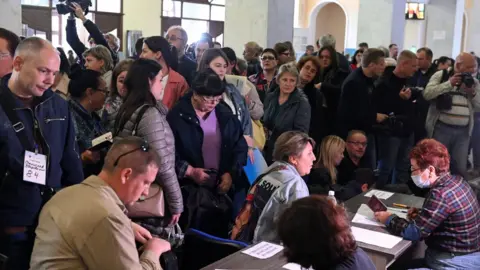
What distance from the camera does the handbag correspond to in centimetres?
295

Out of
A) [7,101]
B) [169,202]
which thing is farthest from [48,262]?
[169,202]

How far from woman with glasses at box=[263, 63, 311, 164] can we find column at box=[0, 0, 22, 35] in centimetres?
206

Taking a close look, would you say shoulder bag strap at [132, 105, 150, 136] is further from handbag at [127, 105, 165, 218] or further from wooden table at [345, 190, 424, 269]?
wooden table at [345, 190, 424, 269]

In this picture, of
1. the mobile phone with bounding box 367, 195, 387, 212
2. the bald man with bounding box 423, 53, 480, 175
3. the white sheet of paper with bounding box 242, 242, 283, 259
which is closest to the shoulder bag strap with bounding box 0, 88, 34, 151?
the white sheet of paper with bounding box 242, 242, 283, 259

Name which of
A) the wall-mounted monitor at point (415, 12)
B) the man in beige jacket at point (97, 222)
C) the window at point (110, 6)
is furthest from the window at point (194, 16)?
the man in beige jacket at point (97, 222)

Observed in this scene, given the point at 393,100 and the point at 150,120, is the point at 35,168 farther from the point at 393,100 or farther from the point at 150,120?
the point at 393,100

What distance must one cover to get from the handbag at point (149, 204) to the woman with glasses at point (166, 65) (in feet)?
2.59

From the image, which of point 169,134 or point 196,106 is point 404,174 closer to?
point 196,106

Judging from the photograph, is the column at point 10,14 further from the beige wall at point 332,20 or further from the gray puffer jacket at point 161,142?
the beige wall at point 332,20

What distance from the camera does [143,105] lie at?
3.02m

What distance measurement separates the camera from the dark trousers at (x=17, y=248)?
2379 mm

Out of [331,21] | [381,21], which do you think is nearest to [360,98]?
[381,21]

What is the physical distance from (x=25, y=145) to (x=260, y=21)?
566 cm

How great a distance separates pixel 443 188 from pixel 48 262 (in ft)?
6.99
